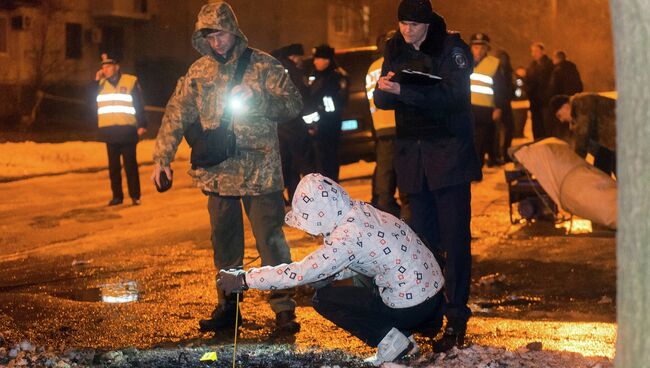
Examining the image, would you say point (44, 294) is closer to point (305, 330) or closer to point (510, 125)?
point (305, 330)

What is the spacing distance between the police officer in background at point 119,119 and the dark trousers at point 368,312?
785 cm

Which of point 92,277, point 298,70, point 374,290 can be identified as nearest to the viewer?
point 374,290

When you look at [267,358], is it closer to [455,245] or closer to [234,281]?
[234,281]

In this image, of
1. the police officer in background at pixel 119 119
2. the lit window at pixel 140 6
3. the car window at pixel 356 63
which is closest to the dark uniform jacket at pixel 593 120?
the police officer in background at pixel 119 119

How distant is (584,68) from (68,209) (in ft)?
104

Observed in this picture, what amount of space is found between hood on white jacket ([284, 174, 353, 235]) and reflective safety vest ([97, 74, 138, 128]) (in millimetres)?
8246

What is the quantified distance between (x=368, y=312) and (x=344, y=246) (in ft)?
1.98

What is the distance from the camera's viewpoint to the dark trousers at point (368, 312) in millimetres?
6086

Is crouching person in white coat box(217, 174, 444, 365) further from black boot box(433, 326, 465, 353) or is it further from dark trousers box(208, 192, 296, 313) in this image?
dark trousers box(208, 192, 296, 313)

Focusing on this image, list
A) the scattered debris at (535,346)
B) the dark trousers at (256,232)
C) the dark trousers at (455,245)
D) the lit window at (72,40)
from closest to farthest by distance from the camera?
the scattered debris at (535,346)
the dark trousers at (455,245)
the dark trousers at (256,232)
the lit window at (72,40)

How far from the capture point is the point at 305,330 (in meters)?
7.14

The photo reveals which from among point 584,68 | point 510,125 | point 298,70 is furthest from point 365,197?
point 584,68

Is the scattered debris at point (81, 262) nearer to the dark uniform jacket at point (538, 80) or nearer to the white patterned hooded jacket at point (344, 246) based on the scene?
the white patterned hooded jacket at point (344, 246)

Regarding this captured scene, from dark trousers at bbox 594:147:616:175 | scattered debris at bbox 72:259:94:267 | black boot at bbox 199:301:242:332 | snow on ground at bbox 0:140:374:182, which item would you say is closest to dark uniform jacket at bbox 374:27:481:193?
black boot at bbox 199:301:242:332
